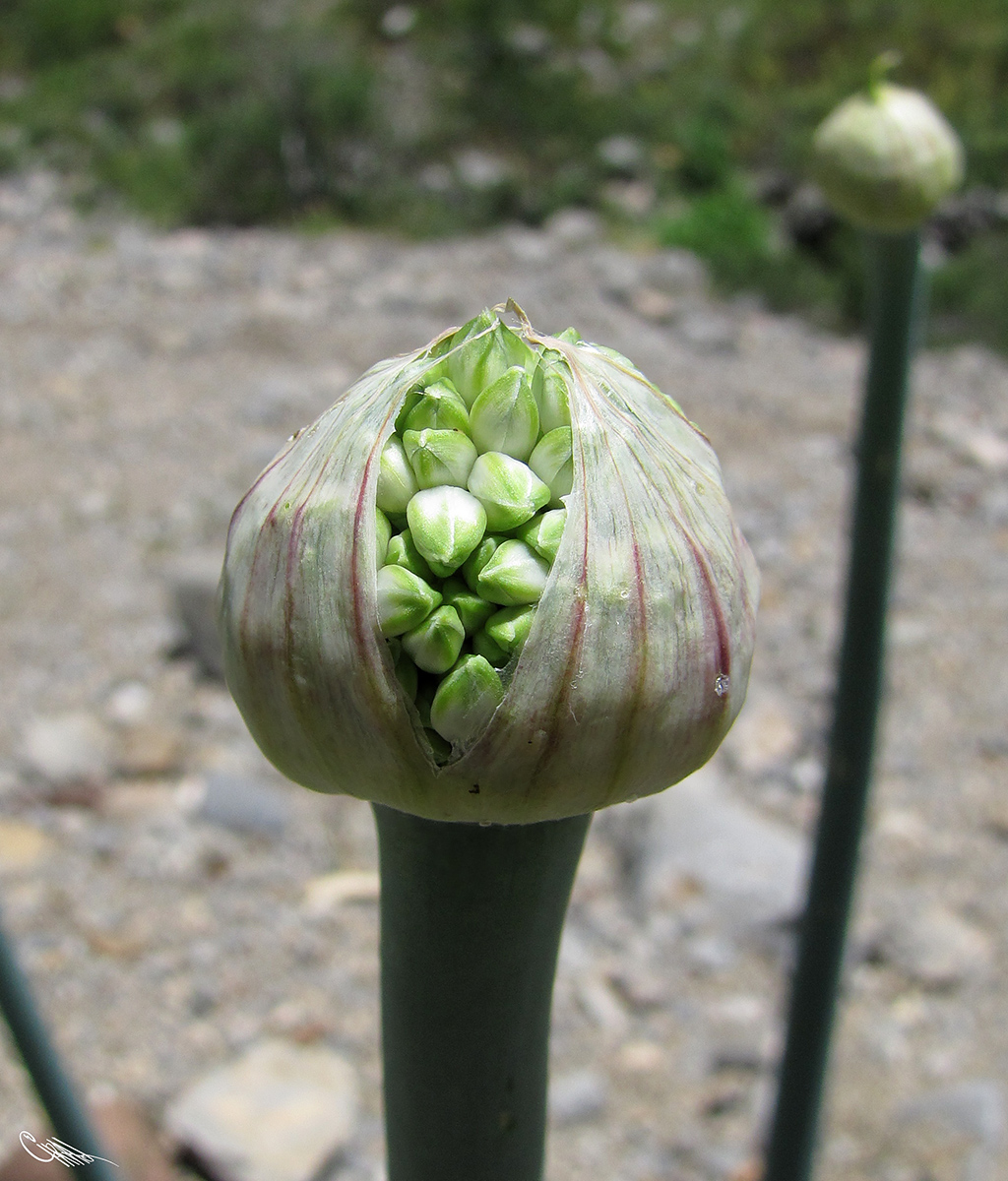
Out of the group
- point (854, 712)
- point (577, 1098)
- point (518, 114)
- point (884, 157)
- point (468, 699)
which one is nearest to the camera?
point (468, 699)

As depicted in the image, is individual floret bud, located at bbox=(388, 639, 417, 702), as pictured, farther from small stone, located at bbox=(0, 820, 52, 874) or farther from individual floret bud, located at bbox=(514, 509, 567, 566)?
small stone, located at bbox=(0, 820, 52, 874)

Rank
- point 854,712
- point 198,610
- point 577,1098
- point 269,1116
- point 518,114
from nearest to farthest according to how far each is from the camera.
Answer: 1. point 854,712
2. point 269,1116
3. point 577,1098
4. point 198,610
5. point 518,114

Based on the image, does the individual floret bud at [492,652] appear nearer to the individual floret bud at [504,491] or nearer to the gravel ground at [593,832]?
the individual floret bud at [504,491]

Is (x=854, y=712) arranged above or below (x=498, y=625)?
above

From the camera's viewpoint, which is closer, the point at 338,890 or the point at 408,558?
the point at 408,558

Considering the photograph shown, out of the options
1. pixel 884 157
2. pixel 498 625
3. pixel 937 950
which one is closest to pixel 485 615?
pixel 498 625

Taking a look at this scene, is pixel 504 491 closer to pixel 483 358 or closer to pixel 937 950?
pixel 483 358

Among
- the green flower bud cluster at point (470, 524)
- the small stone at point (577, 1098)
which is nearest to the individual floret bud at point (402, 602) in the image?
the green flower bud cluster at point (470, 524)

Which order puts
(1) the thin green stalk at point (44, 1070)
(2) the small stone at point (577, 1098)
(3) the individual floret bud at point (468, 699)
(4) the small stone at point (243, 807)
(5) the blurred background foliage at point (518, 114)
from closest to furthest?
(3) the individual floret bud at point (468, 699), (1) the thin green stalk at point (44, 1070), (2) the small stone at point (577, 1098), (4) the small stone at point (243, 807), (5) the blurred background foliage at point (518, 114)
